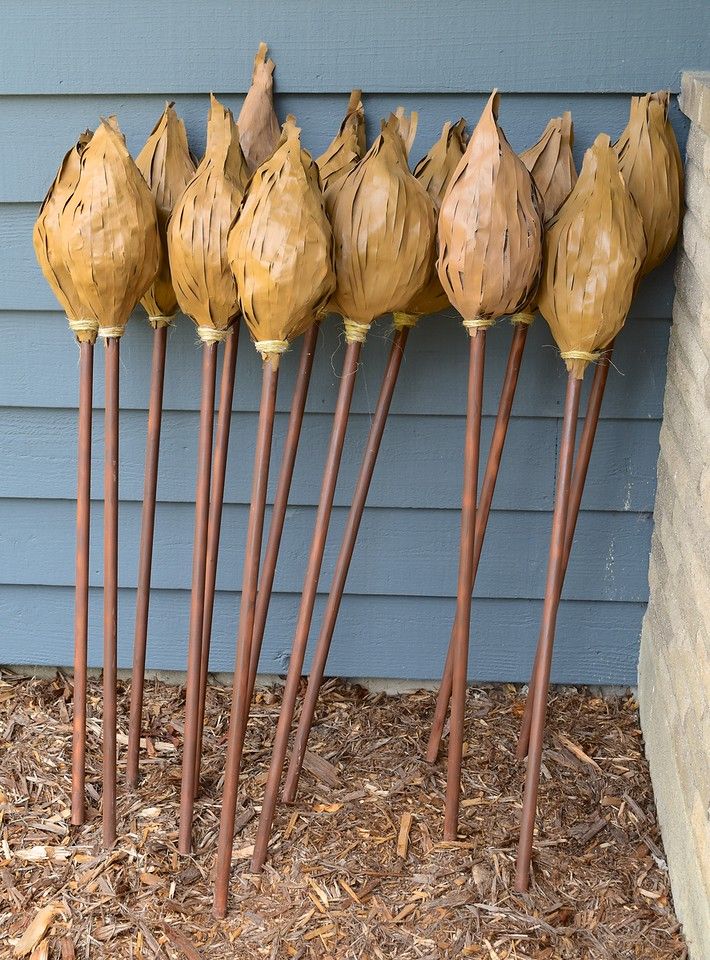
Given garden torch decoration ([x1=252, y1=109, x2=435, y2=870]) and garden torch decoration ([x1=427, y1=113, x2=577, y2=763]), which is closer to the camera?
garden torch decoration ([x1=252, y1=109, x2=435, y2=870])

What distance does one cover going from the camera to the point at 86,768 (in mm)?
2373

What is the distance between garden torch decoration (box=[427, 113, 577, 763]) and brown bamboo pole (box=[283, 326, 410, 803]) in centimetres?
24

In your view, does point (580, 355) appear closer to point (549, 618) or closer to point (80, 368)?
point (549, 618)

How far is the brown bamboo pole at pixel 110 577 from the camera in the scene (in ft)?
6.62

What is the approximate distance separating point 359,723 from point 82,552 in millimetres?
869

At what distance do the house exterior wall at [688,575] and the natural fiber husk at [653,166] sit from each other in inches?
1.6

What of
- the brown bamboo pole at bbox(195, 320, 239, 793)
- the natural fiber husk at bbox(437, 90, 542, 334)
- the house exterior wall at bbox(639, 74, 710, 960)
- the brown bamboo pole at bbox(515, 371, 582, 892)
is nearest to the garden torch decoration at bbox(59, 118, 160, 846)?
the brown bamboo pole at bbox(195, 320, 239, 793)

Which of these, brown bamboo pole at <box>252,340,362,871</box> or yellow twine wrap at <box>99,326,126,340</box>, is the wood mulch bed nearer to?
brown bamboo pole at <box>252,340,362,871</box>

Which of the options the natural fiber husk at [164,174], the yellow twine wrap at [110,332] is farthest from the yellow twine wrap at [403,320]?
the yellow twine wrap at [110,332]

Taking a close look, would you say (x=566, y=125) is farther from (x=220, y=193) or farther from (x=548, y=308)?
(x=220, y=193)

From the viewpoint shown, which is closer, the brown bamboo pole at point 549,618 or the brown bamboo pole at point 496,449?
the brown bamboo pole at point 549,618

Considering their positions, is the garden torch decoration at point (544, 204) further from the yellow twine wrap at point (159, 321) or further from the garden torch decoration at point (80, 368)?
the garden torch decoration at point (80, 368)

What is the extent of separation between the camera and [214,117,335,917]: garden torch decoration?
1.78 meters

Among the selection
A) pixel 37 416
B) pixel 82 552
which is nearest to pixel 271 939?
pixel 82 552
